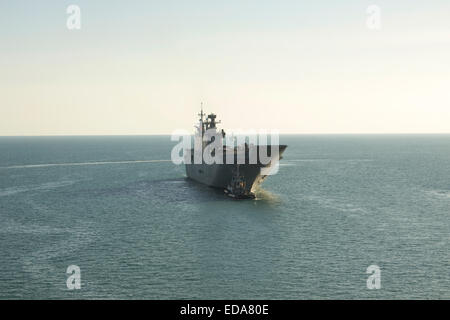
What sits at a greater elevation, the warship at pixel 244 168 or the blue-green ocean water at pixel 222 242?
the warship at pixel 244 168

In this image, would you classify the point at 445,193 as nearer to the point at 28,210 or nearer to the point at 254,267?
the point at 254,267

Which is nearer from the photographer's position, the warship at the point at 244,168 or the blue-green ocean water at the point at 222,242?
the blue-green ocean water at the point at 222,242

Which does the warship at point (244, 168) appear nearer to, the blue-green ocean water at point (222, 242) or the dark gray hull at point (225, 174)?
the dark gray hull at point (225, 174)

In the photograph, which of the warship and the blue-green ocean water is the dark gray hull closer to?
the warship

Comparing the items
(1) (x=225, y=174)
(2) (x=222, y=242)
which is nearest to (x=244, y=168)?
(1) (x=225, y=174)

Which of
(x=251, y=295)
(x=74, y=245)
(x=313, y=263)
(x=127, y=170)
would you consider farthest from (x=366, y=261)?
(x=127, y=170)

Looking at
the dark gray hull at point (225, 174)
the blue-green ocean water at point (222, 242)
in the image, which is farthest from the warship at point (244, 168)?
the blue-green ocean water at point (222, 242)

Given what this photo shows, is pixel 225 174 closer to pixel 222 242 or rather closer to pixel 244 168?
pixel 244 168
